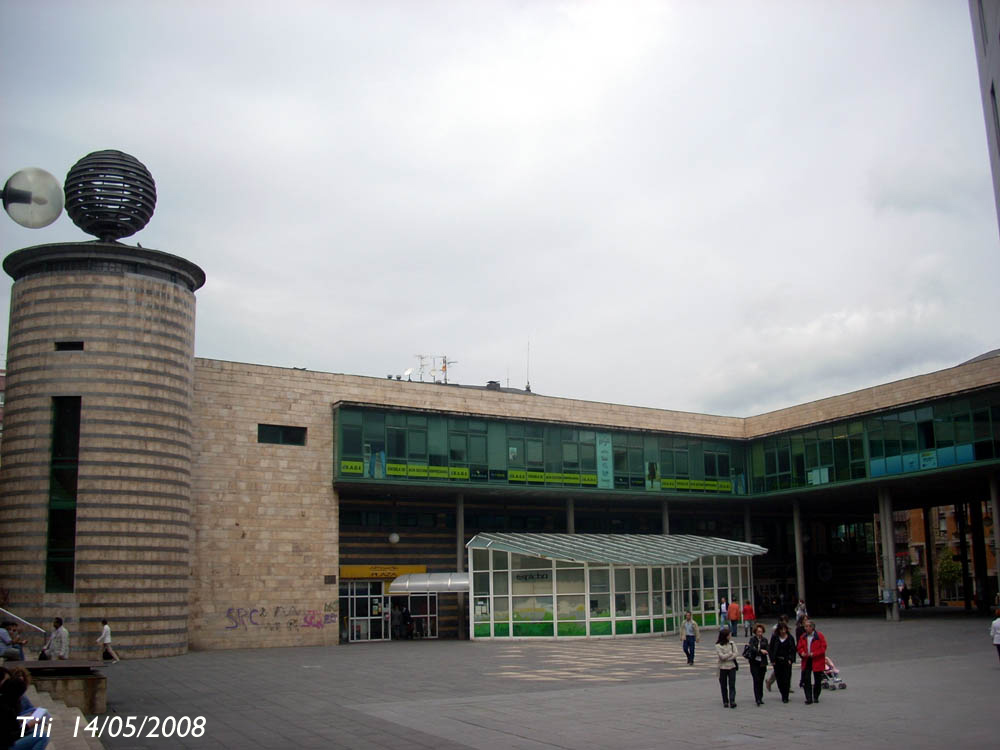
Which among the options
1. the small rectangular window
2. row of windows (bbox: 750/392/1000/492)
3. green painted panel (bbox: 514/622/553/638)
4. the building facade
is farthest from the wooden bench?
row of windows (bbox: 750/392/1000/492)

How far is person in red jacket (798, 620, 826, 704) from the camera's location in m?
17.8

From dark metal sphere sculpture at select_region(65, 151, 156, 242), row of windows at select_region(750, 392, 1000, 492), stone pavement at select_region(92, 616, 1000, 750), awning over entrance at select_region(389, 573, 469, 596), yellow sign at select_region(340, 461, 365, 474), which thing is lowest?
stone pavement at select_region(92, 616, 1000, 750)

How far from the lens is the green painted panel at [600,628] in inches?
1506

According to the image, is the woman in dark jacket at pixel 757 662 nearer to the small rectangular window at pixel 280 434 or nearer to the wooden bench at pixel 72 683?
the wooden bench at pixel 72 683

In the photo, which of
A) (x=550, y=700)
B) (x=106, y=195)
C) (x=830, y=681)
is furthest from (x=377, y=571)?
(x=830, y=681)

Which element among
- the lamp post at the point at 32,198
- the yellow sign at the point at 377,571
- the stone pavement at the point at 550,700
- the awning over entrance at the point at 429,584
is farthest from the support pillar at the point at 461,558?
the lamp post at the point at 32,198

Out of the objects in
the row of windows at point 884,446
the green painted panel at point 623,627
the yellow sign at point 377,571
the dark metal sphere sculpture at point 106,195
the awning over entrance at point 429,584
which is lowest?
the green painted panel at point 623,627

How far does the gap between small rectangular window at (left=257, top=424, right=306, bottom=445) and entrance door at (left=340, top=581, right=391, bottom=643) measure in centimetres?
689

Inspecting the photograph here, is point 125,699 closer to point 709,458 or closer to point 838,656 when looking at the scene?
point 838,656

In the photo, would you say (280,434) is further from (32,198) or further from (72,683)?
(32,198)

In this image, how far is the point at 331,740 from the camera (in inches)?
559

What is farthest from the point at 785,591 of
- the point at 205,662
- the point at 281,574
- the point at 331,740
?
the point at 331,740

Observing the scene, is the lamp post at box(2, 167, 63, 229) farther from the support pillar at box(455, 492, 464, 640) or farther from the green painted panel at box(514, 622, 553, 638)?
the support pillar at box(455, 492, 464, 640)

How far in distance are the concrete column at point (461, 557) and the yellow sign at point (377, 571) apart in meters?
1.77
